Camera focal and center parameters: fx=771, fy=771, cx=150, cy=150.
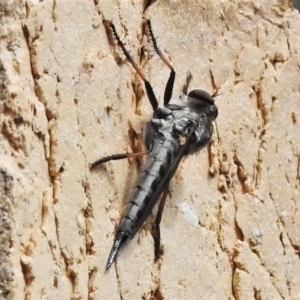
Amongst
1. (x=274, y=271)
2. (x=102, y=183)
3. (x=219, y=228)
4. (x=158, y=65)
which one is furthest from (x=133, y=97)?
(x=274, y=271)

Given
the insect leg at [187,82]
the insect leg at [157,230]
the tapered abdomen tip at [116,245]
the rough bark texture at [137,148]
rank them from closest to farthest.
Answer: the rough bark texture at [137,148], the tapered abdomen tip at [116,245], the insect leg at [157,230], the insect leg at [187,82]

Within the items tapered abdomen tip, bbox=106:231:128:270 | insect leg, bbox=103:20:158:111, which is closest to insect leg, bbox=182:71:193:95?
insect leg, bbox=103:20:158:111

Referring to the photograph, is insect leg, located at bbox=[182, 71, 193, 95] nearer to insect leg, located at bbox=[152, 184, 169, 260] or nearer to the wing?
the wing

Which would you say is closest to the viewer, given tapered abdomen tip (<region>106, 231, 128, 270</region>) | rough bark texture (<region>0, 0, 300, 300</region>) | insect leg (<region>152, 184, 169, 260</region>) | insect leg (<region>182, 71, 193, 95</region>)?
rough bark texture (<region>0, 0, 300, 300</region>)

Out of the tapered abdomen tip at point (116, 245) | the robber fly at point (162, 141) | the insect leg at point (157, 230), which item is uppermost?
the robber fly at point (162, 141)

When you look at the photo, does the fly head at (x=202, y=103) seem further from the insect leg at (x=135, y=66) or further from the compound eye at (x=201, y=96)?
the insect leg at (x=135, y=66)

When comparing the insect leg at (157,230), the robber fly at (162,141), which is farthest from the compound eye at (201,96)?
the insect leg at (157,230)
